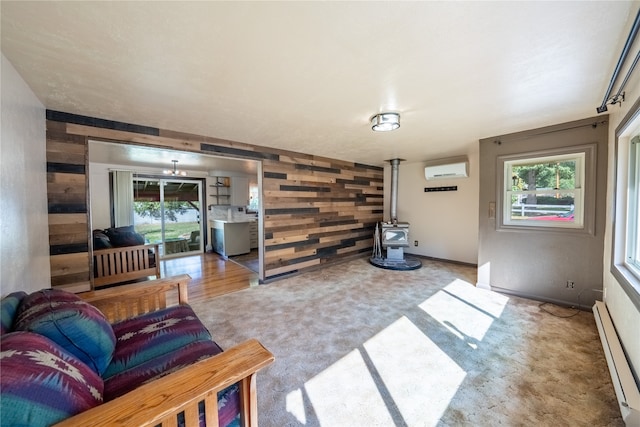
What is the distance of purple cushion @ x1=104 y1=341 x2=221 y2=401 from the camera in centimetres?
108

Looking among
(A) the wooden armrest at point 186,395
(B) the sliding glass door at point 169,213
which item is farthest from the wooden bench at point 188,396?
(B) the sliding glass door at point 169,213

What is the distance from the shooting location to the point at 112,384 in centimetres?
110

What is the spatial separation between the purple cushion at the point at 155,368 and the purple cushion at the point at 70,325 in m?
0.13

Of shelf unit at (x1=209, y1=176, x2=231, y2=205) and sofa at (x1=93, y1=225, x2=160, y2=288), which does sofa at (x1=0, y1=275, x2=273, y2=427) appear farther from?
shelf unit at (x1=209, y1=176, x2=231, y2=205)

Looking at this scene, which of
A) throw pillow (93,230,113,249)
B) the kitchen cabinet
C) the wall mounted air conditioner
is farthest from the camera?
the kitchen cabinet

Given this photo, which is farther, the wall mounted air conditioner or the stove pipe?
the stove pipe

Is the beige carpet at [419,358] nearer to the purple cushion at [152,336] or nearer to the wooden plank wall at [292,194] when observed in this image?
the purple cushion at [152,336]

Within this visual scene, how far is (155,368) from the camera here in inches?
47.1

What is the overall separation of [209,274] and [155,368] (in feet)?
10.9

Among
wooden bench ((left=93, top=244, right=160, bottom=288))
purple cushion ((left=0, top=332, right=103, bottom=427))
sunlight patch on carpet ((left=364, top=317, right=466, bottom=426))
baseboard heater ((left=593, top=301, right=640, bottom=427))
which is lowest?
sunlight patch on carpet ((left=364, top=317, right=466, bottom=426))

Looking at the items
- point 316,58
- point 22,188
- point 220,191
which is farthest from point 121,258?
point 316,58

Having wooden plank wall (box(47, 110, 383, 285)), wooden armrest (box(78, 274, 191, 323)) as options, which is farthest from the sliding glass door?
wooden armrest (box(78, 274, 191, 323))

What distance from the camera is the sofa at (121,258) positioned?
3104 millimetres

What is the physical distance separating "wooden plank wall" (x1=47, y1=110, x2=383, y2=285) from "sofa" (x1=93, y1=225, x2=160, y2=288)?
80 centimetres
